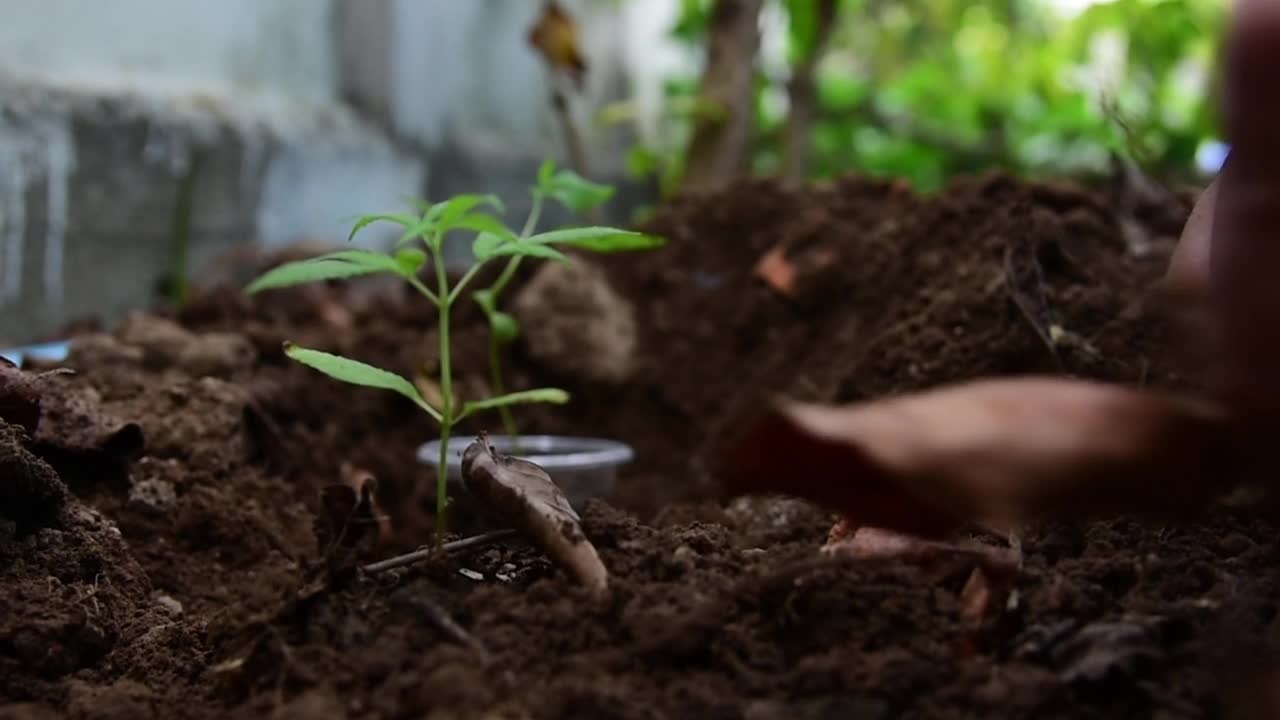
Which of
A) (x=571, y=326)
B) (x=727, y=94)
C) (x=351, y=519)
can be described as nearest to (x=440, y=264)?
(x=351, y=519)

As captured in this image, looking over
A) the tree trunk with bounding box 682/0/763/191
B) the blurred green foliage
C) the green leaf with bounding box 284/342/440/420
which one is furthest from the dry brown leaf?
the green leaf with bounding box 284/342/440/420

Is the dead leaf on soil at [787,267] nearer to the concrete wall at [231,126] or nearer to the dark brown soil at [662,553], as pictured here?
the dark brown soil at [662,553]

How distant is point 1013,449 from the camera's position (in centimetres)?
60

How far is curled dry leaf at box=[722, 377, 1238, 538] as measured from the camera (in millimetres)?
Result: 601

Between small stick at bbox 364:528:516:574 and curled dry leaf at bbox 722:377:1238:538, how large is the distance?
35cm

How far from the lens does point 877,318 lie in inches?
79.2

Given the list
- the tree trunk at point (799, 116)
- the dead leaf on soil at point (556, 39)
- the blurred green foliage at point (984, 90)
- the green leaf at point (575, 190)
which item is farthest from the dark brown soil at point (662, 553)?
the blurred green foliage at point (984, 90)

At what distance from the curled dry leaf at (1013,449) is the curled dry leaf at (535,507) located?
0.27m

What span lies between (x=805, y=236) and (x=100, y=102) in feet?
6.03

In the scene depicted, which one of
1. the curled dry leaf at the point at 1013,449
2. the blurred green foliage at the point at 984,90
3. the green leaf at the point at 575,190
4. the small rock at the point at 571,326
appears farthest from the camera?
the blurred green foliage at the point at 984,90

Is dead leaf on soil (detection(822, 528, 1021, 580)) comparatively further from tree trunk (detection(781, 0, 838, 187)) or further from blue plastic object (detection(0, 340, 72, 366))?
tree trunk (detection(781, 0, 838, 187))

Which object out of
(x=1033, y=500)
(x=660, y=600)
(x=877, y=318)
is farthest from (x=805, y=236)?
(x=1033, y=500)

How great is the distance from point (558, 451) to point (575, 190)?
24.2 inches

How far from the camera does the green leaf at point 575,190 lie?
160cm
